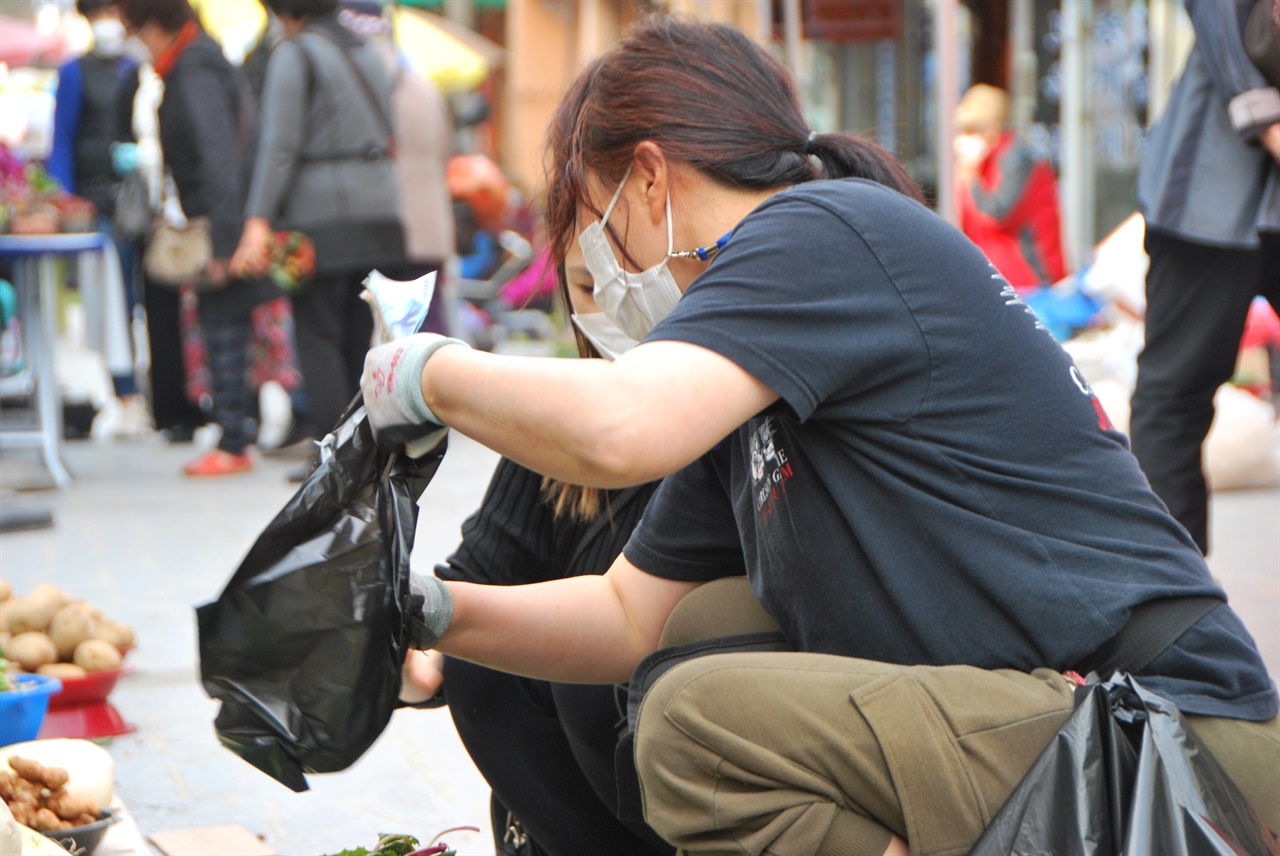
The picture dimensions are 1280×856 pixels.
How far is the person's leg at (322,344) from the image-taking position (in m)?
6.03

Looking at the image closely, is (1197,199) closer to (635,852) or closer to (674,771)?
(635,852)

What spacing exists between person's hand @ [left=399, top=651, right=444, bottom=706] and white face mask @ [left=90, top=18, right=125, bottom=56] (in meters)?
6.33

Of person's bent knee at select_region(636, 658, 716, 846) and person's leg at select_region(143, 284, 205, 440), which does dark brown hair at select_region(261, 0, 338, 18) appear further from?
person's bent knee at select_region(636, 658, 716, 846)

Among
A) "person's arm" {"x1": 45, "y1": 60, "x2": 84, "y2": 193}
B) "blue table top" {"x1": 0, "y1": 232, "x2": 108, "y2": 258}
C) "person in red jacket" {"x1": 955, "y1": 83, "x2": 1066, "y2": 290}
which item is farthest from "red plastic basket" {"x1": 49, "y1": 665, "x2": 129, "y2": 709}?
"person in red jacket" {"x1": 955, "y1": 83, "x2": 1066, "y2": 290}

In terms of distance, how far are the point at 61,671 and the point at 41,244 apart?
336cm

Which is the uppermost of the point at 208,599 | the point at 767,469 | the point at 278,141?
the point at 278,141

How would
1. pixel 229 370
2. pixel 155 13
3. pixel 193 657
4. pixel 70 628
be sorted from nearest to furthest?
pixel 70 628 → pixel 193 657 → pixel 155 13 → pixel 229 370

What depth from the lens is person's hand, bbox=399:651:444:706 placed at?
2.08m

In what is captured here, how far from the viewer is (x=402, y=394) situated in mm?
1546

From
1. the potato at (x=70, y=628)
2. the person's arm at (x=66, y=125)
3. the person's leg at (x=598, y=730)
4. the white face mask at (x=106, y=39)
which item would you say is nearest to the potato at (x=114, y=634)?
the potato at (x=70, y=628)

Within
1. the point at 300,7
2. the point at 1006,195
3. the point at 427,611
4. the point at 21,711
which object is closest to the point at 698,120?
the point at 427,611

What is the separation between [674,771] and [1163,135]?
91.4 inches

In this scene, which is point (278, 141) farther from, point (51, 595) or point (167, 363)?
point (51, 595)

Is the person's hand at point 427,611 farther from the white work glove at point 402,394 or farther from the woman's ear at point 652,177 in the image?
the woman's ear at point 652,177
